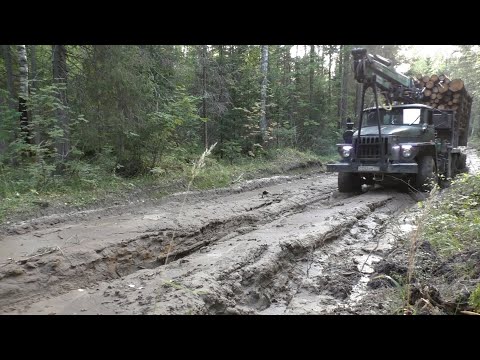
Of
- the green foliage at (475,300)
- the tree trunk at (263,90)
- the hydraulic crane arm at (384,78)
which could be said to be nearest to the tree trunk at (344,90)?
the tree trunk at (263,90)

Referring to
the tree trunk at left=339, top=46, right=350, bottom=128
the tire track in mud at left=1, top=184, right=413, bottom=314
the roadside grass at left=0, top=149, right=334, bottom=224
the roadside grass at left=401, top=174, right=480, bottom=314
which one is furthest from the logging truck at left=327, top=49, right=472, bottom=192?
the tree trunk at left=339, top=46, right=350, bottom=128

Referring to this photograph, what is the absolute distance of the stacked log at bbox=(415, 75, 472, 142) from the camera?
14391 mm

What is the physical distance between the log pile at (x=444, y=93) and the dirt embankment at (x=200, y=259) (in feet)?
28.3

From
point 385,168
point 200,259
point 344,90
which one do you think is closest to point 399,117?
point 385,168

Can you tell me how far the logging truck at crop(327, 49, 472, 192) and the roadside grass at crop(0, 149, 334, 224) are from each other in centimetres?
347

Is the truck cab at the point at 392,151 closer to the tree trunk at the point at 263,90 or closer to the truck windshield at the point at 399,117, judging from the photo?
the truck windshield at the point at 399,117

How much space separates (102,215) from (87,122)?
2990 millimetres

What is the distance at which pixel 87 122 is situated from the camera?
29.9ft

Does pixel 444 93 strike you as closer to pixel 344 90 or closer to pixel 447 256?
pixel 344 90

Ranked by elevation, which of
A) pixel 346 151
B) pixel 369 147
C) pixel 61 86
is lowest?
pixel 346 151

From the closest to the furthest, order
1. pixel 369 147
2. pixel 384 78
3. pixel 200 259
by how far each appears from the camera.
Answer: pixel 200 259, pixel 369 147, pixel 384 78

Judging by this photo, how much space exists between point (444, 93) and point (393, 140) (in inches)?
251

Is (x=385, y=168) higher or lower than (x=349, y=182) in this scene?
higher

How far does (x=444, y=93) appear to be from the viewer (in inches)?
574
